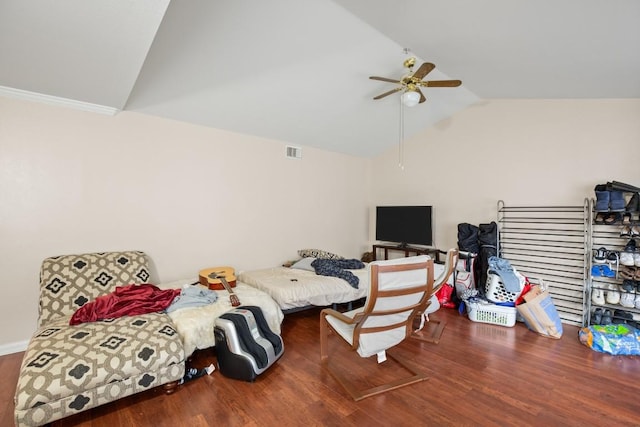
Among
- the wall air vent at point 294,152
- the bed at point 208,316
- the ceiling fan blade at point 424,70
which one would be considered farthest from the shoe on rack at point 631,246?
the wall air vent at point 294,152

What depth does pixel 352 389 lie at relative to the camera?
7.00ft

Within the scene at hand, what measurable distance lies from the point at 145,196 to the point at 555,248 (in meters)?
5.03

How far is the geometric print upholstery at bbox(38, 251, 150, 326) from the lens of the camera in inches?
101

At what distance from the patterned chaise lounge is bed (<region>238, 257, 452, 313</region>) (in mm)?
1170

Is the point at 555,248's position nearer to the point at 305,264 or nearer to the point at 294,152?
the point at 305,264

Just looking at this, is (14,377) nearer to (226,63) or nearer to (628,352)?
(226,63)

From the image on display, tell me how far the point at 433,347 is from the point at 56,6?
3.81 meters

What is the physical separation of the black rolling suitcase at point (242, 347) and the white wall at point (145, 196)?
1.57 metres

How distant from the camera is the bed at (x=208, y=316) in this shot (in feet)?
7.80

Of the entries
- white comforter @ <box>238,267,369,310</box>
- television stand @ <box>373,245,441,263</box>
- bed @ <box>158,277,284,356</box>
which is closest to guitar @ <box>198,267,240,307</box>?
bed @ <box>158,277,284,356</box>

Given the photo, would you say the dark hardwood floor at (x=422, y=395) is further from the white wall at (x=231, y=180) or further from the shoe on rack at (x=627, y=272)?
the white wall at (x=231, y=180)

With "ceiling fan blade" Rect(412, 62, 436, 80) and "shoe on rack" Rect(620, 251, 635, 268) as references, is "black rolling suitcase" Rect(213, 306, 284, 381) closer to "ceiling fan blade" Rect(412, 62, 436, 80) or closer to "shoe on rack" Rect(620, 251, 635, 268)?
"ceiling fan blade" Rect(412, 62, 436, 80)

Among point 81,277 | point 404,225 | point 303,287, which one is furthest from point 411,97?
point 81,277

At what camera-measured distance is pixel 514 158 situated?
3994 mm
